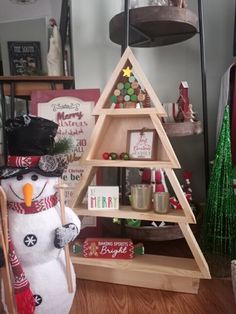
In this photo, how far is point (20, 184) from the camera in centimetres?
68

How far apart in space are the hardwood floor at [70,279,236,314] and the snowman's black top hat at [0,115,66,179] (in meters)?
0.47

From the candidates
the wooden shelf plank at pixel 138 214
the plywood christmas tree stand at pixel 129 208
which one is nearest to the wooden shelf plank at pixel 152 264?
the plywood christmas tree stand at pixel 129 208

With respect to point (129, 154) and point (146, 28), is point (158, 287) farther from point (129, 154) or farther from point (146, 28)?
point (146, 28)

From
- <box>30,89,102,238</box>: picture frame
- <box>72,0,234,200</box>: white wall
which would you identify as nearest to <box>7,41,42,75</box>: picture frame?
<box>72,0,234,200</box>: white wall

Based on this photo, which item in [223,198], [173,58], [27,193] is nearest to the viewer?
[27,193]

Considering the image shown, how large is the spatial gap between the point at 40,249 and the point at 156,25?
0.93 m

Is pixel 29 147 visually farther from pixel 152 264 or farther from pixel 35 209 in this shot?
pixel 152 264

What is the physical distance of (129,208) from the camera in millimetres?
974

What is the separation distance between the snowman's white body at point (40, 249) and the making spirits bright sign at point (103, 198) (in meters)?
0.25

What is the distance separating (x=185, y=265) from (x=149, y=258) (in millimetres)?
130

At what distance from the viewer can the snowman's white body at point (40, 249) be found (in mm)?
680

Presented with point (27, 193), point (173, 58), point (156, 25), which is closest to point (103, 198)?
point (27, 193)

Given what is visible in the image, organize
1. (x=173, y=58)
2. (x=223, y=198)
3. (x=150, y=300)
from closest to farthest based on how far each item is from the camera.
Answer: (x=150, y=300) < (x=223, y=198) < (x=173, y=58)

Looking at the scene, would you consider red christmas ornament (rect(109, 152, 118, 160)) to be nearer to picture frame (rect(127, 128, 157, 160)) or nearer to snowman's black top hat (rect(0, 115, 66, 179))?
picture frame (rect(127, 128, 157, 160))
